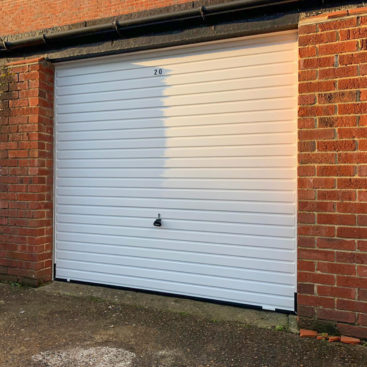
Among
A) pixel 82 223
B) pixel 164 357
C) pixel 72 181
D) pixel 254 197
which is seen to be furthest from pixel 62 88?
pixel 164 357

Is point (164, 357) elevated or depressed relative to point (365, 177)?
depressed

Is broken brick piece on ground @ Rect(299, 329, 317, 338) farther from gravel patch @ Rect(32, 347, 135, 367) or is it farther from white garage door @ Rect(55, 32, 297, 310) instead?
gravel patch @ Rect(32, 347, 135, 367)

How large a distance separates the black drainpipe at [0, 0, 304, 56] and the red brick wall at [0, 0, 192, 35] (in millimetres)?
283

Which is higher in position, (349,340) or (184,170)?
(184,170)

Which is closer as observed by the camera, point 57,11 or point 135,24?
point 135,24

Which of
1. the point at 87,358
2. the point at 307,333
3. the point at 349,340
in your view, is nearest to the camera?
the point at 87,358

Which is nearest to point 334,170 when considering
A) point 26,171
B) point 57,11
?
point 26,171

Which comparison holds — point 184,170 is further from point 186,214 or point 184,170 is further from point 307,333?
point 307,333

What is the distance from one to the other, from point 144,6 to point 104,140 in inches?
72.1

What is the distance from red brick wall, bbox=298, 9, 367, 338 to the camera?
3.25 metres

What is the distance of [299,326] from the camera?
3430 mm

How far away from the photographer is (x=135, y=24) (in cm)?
419

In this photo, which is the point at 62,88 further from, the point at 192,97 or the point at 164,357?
the point at 164,357

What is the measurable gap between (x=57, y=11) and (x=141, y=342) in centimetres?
452
